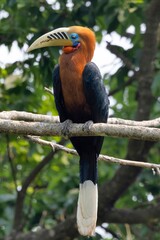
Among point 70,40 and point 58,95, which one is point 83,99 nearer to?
point 58,95

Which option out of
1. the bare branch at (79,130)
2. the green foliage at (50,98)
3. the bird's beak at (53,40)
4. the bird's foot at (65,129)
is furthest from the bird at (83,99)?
the green foliage at (50,98)

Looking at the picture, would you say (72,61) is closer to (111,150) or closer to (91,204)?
(91,204)

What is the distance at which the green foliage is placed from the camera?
8070 mm

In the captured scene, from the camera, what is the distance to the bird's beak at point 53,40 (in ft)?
21.3

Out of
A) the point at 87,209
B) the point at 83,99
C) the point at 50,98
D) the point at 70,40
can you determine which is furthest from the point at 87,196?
the point at 50,98

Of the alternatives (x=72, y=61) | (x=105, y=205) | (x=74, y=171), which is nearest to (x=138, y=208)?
(x=105, y=205)

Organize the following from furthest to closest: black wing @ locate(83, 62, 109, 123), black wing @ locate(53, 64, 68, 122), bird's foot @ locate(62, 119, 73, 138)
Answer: black wing @ locate(53, 64, 68, 122), black wing @ locate(83, 62, 109, 123), bird's foot @ locate(62, 119, 73, 138)

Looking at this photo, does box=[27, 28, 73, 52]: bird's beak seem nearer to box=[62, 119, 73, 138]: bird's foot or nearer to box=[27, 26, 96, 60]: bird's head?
box=[27, 26, 96, 60]: bird's head

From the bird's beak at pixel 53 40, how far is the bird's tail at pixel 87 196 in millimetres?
1029

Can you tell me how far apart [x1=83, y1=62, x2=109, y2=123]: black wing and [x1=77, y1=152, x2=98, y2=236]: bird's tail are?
0.38 metres

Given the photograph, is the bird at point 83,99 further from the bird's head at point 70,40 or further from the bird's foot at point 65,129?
the bird's foot at point 65,129

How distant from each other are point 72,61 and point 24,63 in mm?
1937

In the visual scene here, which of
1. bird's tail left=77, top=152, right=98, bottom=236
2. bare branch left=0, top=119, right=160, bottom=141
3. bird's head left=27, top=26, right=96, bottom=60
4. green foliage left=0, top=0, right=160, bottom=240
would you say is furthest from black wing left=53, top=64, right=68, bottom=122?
green foliage left=0, top=0, right=160, bottom=240

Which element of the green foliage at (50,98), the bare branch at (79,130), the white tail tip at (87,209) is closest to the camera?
the bare branch at (79,130)
